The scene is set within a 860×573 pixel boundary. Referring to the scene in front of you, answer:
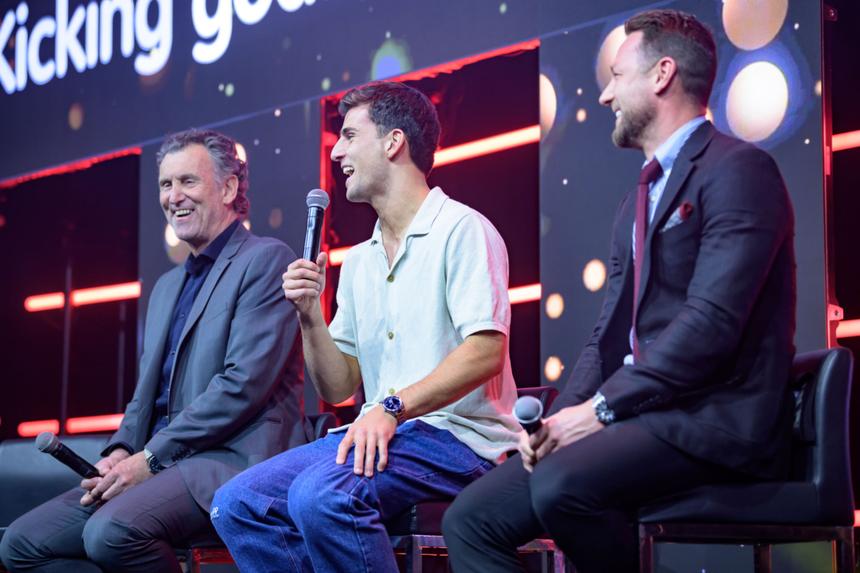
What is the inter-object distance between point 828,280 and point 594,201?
779mm

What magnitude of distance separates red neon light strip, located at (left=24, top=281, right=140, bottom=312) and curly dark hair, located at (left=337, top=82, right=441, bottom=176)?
2.86 metres

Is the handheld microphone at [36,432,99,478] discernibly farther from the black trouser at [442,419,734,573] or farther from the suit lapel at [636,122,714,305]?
the suit lapel at [636,122,714,305]

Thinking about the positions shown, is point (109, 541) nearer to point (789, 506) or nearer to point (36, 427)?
point (789, 506)

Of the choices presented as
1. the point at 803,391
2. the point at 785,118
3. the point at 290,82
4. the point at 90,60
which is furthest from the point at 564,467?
the point at 90,60

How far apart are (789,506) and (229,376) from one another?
1.52 metres

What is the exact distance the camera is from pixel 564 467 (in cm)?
195

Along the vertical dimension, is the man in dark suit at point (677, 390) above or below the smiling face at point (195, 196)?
below

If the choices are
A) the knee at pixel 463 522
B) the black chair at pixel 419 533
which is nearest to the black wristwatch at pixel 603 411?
the knee at pixel 463 522

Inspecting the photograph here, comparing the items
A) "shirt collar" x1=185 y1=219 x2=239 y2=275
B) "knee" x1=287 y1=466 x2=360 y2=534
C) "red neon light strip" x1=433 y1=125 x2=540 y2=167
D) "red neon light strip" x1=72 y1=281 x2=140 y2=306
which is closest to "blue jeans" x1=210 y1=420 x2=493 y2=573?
"knee" x1=287 y1=466 x2=360 y2=534

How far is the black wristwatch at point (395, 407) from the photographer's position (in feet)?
7.88

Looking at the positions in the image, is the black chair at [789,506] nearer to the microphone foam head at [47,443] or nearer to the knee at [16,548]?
the microphone foam head at [47,443]

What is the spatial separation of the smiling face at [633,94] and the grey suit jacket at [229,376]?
3.86ft

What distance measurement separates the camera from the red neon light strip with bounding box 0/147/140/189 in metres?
5.04

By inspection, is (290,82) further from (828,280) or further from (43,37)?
(828,280)
